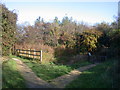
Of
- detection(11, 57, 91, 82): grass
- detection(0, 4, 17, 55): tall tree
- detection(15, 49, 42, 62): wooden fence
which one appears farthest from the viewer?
detection(0, 4, 17, 55): tall tree

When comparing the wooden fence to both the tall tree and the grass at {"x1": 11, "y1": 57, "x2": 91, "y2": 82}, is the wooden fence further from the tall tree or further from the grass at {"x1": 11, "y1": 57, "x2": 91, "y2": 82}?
the grass at {"x1": 11, "y1": 57, "x2": 91, "y2": 82}

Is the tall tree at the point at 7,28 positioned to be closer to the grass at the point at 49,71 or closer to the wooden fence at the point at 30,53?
the wooden fence at the point at 30,53

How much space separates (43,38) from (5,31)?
55.7 feet

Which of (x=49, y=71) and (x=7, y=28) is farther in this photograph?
(x=7, y=28)

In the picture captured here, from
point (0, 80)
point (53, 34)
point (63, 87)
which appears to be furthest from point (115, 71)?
point (53, 34)

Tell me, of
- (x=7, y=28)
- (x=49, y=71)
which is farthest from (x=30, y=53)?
(x=49, y=71)

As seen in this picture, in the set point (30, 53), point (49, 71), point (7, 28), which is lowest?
point (49, 71)

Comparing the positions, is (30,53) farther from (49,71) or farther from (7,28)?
(49,71)

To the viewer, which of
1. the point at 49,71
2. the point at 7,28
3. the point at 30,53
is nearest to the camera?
the point at 49,71

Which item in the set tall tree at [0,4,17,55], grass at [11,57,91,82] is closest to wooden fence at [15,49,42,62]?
tall tree at [0,4,17,55]

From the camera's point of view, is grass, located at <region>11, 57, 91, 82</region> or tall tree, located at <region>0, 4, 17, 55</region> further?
tall tree, located at <region>0, 4, 17, 55</region>

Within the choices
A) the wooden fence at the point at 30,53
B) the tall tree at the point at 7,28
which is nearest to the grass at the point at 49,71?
the wooden fence at the point at 30,53

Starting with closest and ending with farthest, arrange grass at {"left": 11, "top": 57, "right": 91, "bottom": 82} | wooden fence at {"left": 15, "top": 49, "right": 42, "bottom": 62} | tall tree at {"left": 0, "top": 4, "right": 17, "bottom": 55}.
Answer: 1. grass at {"left": 11, "top": 57, "right": 91, "bottom": 82}
2. wooden fence at {"left": 15, "top": 49, "right": 42, "bottom": 62}
3. tall tree at {"left": 0, "top": 4, "right": 17, "bottom": 55}

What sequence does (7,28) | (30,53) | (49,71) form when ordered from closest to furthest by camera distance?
(49,71), (7,28), (30,53)
